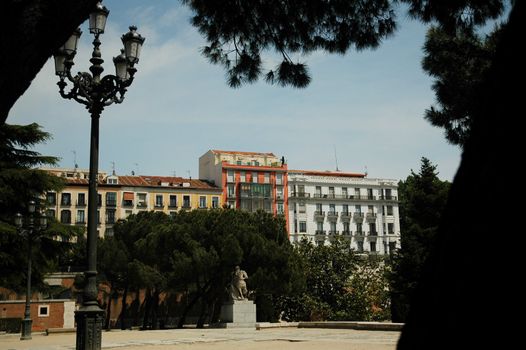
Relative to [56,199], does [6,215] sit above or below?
below

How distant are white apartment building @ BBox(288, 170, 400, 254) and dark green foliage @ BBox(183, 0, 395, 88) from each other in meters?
69.8

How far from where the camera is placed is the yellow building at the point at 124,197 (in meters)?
67.8

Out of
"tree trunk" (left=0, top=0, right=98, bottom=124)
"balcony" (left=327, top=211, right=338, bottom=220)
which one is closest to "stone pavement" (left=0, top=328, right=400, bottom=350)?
"tree trunk" (left=0, top=0, right=98, bottom=124)

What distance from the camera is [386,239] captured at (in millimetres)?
80250

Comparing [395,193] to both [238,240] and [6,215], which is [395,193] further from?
[6,215]

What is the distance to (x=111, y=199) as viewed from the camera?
2731 inches

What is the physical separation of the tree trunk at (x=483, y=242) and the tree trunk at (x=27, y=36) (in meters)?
1.92

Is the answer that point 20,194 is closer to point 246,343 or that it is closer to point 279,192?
point 246,343

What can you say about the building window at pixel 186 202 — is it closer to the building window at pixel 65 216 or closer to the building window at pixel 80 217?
the building window at pixel 80 217

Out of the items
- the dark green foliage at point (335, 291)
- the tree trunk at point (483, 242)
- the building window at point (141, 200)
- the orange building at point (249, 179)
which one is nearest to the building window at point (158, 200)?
the building window at point (141, 200)

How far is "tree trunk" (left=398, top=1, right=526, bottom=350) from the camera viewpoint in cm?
118

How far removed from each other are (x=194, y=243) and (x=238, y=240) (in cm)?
264

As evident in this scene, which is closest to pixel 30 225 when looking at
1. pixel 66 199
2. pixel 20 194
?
pixel 20 194

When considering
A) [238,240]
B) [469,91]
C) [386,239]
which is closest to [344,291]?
[238,240]
